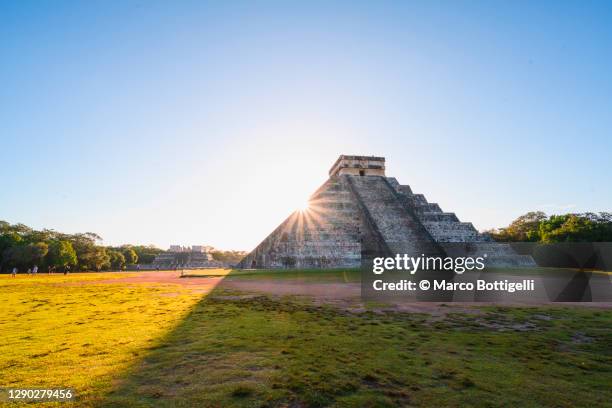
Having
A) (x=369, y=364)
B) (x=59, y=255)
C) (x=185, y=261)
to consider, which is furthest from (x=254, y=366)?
(x=185, y=261)

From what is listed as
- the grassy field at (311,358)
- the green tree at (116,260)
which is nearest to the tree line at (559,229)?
the grassy field at (311,358)

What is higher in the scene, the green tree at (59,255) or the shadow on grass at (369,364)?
the shadow on grass at (369,364)

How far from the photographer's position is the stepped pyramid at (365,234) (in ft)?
78.3

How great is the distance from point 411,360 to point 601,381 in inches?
78.2

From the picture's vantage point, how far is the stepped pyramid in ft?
78.3

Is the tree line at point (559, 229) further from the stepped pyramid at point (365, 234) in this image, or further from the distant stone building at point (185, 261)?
the distant stone building at point (185, 261)

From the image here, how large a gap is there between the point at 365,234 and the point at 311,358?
2218 cm

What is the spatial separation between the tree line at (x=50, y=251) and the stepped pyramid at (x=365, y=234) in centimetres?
3153

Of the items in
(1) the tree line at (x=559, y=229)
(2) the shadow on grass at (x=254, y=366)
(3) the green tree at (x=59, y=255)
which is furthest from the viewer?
(3) the green tree at (x=59, y=255)

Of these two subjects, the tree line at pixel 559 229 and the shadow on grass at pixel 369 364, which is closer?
the shadow on grass at pixel 369 364

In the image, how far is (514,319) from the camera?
299 inches

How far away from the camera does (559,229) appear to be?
107 ft

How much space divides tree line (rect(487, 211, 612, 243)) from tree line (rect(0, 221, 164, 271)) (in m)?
54.7

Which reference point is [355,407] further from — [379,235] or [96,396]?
[379,235]
